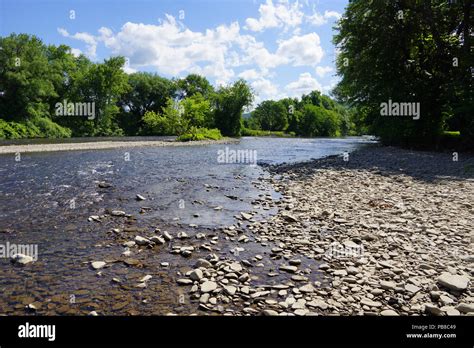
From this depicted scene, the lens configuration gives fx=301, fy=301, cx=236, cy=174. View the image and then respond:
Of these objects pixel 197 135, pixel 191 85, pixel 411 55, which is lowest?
pixel 197 135

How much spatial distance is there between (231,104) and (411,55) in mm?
52344

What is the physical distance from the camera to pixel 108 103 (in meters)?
74.6

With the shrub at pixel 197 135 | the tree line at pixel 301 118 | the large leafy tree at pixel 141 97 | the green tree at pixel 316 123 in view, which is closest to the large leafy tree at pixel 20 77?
the shrub at pixel 197 135

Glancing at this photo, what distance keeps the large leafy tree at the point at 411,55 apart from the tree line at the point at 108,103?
30.3 metres

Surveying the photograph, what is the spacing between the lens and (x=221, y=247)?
7160mm

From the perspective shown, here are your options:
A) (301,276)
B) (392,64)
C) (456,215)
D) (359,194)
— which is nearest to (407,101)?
(392,64)

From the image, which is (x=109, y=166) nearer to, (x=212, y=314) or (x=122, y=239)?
(x=122, y=239)

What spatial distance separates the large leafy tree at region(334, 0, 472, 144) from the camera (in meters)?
26.9

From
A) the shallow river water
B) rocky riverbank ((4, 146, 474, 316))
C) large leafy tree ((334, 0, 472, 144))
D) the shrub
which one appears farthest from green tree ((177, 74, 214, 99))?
rocky riverbank ((4, 146, 474, 316))

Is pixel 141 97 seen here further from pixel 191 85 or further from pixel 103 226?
pixel 103 226

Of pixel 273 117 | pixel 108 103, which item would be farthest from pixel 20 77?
pixel 273 117

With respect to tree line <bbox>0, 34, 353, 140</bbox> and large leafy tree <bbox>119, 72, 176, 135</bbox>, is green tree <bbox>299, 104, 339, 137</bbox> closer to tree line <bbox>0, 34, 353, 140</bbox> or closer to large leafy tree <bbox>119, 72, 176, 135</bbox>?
tree line <bbox>0, 34, 353, 140</bbox>

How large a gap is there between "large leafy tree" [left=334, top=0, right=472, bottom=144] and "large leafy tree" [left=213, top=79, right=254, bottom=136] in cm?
4776
